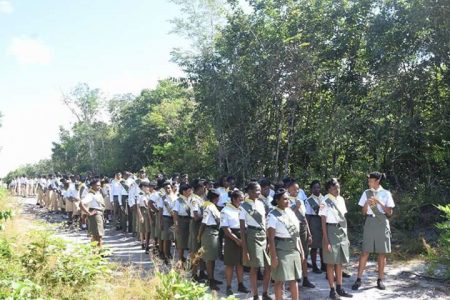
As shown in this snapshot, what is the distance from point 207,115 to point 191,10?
4.51 meters

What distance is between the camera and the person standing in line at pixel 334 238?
6.29 meters

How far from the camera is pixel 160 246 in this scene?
9086 mm

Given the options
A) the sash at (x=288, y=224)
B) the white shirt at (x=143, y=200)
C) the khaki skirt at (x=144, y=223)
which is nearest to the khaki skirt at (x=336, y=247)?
the sash at (x=288, y=224)

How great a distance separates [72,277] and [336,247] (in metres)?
3.51

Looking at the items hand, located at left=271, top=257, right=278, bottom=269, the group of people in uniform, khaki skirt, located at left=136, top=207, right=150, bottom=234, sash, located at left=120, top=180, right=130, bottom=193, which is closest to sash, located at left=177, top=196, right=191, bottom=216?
the group of people in uniform

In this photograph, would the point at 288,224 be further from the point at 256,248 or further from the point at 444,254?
the point at 444,254

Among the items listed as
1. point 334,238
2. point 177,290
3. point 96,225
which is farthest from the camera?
point 96,225

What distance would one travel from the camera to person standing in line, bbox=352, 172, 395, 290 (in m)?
6.73

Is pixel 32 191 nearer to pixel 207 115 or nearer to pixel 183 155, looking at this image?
pixel 183 155

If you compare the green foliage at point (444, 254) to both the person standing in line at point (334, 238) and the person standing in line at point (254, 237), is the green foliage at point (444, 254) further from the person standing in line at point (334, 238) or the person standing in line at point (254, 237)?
the person standing in line at point (254, 237)

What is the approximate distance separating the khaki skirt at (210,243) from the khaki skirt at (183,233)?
1.18 metres

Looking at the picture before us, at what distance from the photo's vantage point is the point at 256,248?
6.23 metres

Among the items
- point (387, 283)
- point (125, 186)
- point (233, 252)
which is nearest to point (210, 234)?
point (233, 252)

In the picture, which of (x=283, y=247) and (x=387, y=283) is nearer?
(x=283, y=247)
